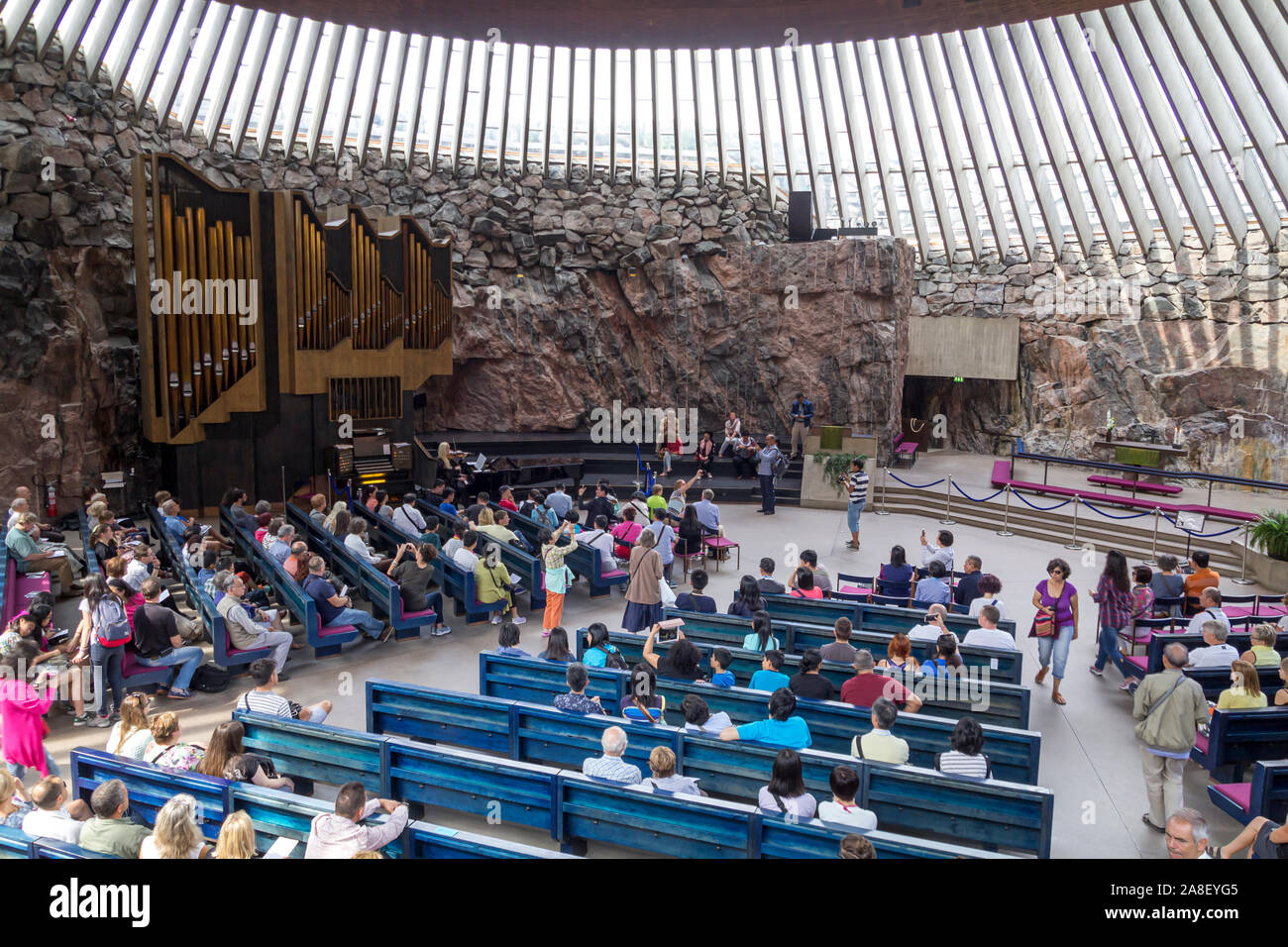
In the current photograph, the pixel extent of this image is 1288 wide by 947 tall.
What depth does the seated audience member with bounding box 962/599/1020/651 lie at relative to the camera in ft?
22.8

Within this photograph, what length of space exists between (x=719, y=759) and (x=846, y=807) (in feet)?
3.41

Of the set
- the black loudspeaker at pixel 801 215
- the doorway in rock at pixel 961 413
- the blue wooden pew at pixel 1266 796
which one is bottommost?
the blue wooden pew at pixel 1266 796

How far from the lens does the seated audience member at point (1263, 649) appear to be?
248 inches

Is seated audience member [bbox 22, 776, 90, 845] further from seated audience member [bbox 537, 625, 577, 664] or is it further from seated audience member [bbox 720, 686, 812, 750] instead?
seated audience member [bbox 720, 686, 812, 750]

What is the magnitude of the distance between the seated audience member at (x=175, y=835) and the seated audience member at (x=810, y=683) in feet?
11.3

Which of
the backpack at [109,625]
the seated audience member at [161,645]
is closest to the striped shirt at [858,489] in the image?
the seated audience member at [161,645]

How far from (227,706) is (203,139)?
1314 cm

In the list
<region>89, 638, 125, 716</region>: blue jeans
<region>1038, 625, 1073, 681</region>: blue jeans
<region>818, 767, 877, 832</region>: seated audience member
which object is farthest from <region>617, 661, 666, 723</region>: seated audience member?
<region>89, 638, 125, 716</region>: blue jeans

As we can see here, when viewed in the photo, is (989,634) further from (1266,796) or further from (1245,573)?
(1245,573)

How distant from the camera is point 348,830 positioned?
3.89m

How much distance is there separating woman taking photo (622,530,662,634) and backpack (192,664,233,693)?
3392 millimetres

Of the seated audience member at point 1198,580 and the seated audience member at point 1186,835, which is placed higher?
the seated audience member at point 1198,580

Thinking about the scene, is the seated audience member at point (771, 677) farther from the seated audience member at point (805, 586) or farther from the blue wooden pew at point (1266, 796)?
the blue wooden pew at point (1266, 796)

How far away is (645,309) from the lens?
766 inches
